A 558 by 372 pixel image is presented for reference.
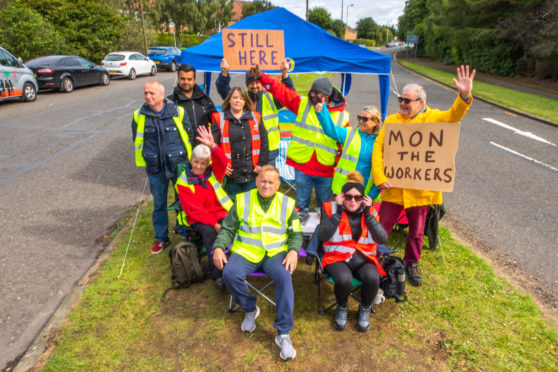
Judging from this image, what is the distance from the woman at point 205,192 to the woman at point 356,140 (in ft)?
4.15

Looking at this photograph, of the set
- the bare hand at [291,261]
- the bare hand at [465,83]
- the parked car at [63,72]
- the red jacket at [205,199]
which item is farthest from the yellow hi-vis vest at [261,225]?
the parked car at [63,72]

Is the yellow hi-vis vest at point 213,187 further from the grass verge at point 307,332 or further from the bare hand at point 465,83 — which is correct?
the bare hand at point 465,83

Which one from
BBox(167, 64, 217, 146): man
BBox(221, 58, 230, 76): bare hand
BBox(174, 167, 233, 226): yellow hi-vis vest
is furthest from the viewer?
BBox(221, 58, 230, 76): bare hand

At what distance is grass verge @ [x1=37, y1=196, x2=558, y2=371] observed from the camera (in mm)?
2930

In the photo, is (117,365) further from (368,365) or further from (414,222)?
(414,222)

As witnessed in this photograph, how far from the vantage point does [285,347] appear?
2975 millimetres

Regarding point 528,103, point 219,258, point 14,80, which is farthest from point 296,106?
point 528,103

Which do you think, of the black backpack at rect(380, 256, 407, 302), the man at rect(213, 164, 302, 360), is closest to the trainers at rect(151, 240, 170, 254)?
the man at rect(213, 164, 302, 360)

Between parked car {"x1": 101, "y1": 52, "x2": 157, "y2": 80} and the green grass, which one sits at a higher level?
parked car {"x1": 101, "y1": 52, "x2": 157, "y2": 80}

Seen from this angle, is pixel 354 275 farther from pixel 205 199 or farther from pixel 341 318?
pixel 205 199

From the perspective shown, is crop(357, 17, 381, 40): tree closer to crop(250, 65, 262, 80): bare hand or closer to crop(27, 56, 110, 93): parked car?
crop(27, 56, 110, 93): parked car

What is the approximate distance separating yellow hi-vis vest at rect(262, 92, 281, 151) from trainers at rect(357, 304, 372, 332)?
7.46 ft

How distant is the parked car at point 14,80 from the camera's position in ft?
38.9

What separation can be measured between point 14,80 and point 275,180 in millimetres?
13729
